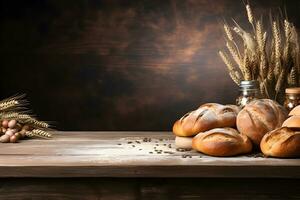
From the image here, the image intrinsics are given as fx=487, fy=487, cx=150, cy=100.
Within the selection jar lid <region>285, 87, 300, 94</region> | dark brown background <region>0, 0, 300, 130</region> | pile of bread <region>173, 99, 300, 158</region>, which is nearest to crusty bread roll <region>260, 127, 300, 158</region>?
pile of bread <region>173, 99, 300, 158</region>

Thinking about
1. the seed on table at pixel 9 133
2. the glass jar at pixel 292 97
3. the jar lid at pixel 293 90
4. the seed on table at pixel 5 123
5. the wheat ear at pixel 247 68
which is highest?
the wheat ear at pixel 247 68

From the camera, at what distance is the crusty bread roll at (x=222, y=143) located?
155 cm

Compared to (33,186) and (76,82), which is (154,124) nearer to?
(76,82)

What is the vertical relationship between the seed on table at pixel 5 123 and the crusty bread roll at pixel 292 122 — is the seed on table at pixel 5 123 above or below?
below

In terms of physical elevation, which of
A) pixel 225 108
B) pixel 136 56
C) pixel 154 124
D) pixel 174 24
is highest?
pixel 174 24

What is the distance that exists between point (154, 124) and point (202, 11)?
60cm

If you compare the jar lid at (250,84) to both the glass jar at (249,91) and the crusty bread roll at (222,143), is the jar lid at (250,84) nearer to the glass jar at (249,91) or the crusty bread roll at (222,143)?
the glass jar at (249,91)

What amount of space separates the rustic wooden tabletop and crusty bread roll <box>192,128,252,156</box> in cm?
2

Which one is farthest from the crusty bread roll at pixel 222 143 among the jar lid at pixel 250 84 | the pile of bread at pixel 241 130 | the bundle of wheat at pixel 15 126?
the bundle of wheat at pixel 15 126

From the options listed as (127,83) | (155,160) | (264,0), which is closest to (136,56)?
(127,83)

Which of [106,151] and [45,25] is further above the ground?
[45,25]

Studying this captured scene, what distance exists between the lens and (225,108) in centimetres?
177

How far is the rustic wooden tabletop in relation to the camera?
1.43m

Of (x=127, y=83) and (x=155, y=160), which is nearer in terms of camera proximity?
(x=155, y=160)
